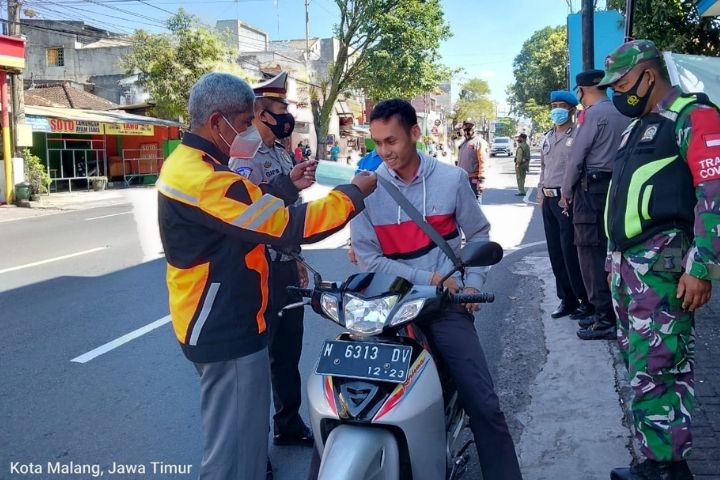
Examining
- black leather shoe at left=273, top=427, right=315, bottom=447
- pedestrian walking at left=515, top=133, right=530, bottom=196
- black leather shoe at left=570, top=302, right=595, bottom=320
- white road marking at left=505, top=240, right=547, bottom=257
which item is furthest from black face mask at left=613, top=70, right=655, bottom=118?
pedestrian walking at left=515, top=133, right=530, bottom=196

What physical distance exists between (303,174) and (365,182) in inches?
28.6

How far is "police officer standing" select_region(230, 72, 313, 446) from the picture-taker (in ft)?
11.3

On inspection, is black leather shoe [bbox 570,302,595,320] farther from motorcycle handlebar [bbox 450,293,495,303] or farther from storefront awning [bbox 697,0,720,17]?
motorcycle handlebar [bbox 450,293,495,303]

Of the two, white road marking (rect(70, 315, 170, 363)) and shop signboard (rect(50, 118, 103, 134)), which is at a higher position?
shop signboard (rect(50, 118, 103, 134))

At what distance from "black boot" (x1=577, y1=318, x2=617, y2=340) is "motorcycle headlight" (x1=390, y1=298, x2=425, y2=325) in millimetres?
3242

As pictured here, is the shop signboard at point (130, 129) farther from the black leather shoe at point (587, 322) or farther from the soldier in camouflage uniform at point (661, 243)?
the soldier in camouflage uniform at point (661, 243)

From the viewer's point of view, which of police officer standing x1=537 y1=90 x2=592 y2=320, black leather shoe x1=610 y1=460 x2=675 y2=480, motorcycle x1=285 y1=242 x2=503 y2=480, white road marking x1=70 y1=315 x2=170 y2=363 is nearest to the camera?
motorcycle x1=285 y1=242 x2=503 y2=480

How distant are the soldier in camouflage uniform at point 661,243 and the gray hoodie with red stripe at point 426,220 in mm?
690

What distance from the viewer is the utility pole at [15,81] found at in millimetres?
18219

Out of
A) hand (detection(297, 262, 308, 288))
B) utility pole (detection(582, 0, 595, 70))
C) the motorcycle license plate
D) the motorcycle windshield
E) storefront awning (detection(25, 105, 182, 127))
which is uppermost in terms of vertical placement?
storefront awning (detection(25, 105, 182, 127))

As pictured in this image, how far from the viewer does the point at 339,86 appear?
3700 centimetres

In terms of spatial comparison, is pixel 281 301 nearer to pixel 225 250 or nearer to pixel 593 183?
pixel 225 250

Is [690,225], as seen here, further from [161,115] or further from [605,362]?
[161,115]

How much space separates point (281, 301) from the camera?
3.44 metres
